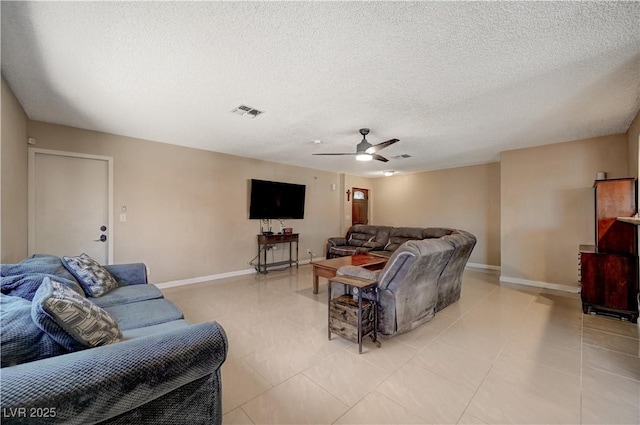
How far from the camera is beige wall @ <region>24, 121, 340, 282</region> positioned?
4.09 metres

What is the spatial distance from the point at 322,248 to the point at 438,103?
497 cm

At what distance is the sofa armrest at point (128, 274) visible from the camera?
2891 mm

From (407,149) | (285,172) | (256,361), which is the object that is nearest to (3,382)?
(256,361)

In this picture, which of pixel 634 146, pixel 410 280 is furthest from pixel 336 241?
pixel 634 146

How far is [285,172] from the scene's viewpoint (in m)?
6.30

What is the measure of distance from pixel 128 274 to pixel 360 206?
6432mm

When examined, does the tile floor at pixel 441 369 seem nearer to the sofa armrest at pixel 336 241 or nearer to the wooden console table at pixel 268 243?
the wooden console table at pixel 268 243

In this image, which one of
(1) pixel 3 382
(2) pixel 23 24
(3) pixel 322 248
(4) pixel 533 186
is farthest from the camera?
(3) pixel 322 248

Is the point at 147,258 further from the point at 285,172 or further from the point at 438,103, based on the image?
the point at 438,103

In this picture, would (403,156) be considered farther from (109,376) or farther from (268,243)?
(109,376)

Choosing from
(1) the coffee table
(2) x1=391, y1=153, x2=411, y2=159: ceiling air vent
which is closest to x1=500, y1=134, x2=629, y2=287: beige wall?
(2) x1=391, y1=153, x2=411, y2=159: ceiling air vent

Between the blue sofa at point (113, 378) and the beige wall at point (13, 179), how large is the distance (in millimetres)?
2037

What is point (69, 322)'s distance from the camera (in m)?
1.16

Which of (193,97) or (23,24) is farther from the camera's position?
(193,97)
